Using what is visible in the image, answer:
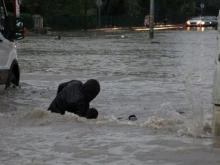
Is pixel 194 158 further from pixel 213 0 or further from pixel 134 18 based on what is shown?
pixel 213 0

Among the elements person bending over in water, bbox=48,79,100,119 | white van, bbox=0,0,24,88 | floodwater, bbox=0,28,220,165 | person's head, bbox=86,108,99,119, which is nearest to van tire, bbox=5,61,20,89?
white van, bbox=0,0,24,88

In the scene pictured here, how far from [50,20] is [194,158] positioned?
5532 cm

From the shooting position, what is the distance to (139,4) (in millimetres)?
80625

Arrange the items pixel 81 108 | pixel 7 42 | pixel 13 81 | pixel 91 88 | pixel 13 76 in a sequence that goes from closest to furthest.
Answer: pixel 91 88, pixel 81 108, pixel 7 42, pixel 13 76, pixel 13 81

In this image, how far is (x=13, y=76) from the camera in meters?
15.1

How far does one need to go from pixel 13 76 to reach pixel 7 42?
1.32m

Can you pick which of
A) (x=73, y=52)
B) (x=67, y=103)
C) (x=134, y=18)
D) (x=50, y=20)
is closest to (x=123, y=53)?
(x=73, y=52)

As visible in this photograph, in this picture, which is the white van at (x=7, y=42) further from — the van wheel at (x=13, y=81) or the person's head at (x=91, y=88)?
the person's head at (x=91, y=88)

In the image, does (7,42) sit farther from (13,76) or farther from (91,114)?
(91,114)

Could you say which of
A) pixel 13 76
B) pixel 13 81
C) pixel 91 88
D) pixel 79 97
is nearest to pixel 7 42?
pixel 13 76

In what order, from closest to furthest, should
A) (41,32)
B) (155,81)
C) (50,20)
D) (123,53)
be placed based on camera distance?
(155,81), (123,53), (41,32), (50,20)

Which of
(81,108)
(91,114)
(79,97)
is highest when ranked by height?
(79,97)

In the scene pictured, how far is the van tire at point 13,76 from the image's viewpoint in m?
14.2

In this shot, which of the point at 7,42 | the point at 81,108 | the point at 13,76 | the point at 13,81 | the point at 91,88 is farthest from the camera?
the point at 13,81
